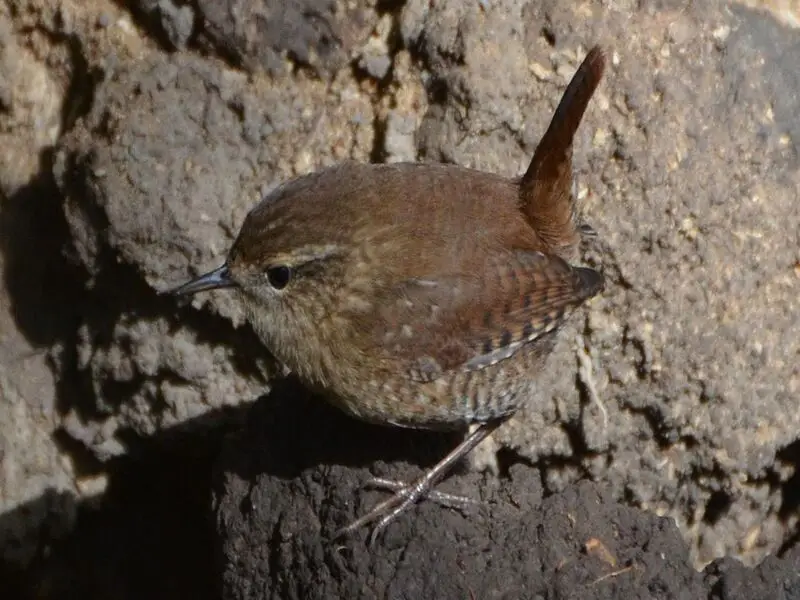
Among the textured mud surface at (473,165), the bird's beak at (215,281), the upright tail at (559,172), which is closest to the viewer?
the upright tail at (559,172)

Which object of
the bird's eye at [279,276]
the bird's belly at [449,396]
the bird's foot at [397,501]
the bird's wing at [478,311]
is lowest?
the bird's foot at [397,501]

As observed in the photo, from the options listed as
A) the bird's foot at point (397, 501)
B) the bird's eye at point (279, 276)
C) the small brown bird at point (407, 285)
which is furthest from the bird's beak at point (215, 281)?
the bird's foot at point (397, 501)

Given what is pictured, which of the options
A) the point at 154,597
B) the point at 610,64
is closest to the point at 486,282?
the point at 610,64

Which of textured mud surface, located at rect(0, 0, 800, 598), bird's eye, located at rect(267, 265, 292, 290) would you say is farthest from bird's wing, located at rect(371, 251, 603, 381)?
textured mud surface, located at rect(0, 0, 800, 598)

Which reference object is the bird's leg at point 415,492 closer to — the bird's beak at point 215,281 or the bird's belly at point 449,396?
the bird's belly at point 449,396

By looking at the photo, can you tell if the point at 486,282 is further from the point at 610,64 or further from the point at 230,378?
the point at 230,378
